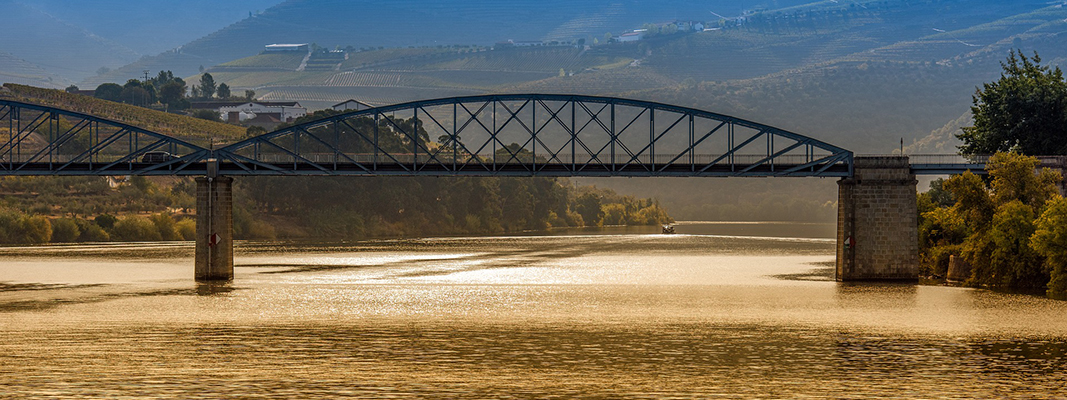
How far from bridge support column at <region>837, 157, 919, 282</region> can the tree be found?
26978mm

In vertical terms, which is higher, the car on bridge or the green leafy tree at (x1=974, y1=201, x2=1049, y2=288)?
the car on bridge

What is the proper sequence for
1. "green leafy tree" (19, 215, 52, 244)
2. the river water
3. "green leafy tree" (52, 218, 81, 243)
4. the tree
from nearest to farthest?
1. the river water
2. the tree
3. "green leafy tree" (19, 215, 52, 244)
4. "green leafy tree" (52, 218, 81, 243)

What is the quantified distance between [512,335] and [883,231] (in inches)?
1893

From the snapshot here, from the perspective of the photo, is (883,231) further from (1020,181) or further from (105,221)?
(105,221)

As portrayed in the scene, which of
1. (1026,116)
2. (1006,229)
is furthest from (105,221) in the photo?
(1006,229)

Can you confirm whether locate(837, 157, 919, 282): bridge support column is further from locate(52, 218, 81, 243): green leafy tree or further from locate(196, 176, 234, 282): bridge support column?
locate(52, 218, 81, 243): green leafy tree

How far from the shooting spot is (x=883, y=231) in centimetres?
10331

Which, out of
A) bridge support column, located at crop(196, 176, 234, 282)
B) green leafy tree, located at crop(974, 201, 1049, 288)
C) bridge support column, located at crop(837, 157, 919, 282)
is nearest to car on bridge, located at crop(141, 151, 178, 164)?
bridge support column, located at crop(196, 176, 234, 282)

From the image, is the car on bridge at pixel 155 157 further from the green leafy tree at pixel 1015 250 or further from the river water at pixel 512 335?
the green leafy tree at pixel 1015 250

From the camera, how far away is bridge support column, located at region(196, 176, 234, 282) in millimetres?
104000

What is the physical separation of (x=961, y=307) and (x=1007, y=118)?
5068 cm

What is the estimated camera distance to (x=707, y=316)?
7800 centimetres

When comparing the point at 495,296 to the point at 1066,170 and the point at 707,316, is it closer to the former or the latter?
the point at 707,316

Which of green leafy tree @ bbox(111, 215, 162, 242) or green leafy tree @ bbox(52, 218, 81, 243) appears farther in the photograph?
green leafy tree @ bbox(111, 215, 162, 242)
